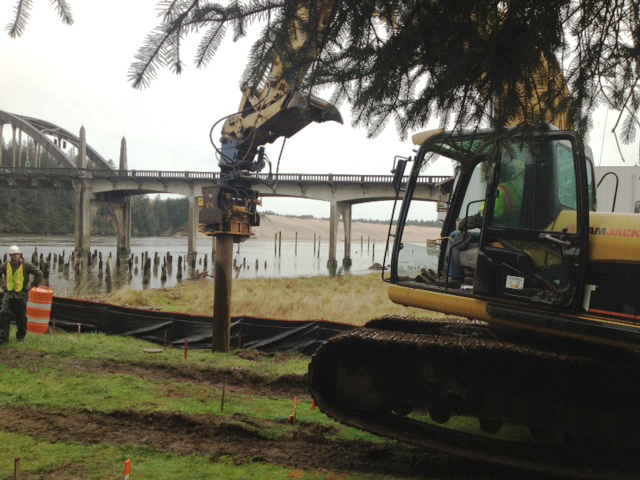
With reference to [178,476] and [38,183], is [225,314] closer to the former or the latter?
[178,476]

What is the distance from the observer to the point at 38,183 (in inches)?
2084

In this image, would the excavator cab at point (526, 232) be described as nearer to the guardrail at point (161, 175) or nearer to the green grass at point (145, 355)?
the green grass at point (145, 355)

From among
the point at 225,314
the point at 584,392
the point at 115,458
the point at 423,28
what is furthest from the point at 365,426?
the point at 225,314

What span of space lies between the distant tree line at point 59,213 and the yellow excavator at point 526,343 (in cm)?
7809

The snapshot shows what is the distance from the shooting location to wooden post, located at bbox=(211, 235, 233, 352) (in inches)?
386

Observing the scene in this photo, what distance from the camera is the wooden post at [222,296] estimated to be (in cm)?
980

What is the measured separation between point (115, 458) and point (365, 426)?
2.26 m

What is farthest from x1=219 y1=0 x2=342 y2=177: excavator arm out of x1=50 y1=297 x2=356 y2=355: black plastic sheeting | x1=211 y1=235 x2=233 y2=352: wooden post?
x1=50 y1=297 x2=356 y2=355: black plastic sheeting

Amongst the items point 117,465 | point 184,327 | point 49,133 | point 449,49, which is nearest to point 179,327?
point 184,327

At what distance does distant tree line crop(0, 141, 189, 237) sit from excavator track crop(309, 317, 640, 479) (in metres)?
77.9

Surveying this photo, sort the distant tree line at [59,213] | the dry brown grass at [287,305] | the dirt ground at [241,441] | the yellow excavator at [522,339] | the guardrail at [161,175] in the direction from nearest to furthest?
the yellow excavator at [522,339]
the dirt ground at [241,441]
the dry brown grass at [287,305]
the guardrail at [161,175]
the distant tree line at [59,213]

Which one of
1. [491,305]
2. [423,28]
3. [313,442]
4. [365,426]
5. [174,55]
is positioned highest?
[423,28]

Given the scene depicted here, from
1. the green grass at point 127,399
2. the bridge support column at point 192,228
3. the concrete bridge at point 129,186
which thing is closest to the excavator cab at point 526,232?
the green grass at point 127,399

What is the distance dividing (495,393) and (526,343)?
52 centimetres
